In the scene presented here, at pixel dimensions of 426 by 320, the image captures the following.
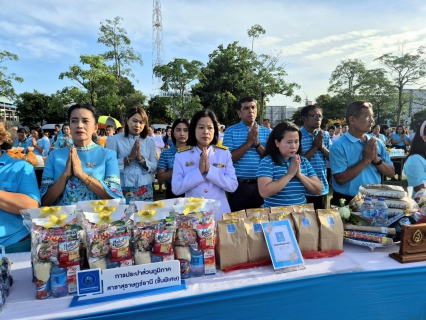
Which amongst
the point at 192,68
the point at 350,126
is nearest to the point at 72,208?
the point at 350,126

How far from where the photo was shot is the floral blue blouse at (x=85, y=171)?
180 cm

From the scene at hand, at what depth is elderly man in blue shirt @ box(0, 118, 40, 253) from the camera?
1.53m

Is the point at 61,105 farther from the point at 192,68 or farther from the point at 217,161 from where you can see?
the point at 217,161

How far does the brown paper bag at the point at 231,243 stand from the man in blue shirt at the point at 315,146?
1.56 m

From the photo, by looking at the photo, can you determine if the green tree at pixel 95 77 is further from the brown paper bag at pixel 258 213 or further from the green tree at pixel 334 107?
the green tree at pixel 334 107

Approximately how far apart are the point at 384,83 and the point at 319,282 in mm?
32503

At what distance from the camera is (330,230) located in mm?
1523

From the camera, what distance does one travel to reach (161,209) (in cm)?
129

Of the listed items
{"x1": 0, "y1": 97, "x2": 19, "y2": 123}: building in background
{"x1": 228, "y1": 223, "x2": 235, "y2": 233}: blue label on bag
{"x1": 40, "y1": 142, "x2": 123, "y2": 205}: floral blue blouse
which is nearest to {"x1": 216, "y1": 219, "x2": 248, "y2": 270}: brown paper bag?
{"x1": 228, "y1": 223, "x2": 235, "y2": 233}: blue label on bag

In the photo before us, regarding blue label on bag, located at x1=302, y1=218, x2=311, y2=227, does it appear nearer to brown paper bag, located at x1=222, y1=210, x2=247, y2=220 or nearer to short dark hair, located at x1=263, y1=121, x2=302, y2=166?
brown paper bag, located at x1=222, y1=210, x2=247, y2=220

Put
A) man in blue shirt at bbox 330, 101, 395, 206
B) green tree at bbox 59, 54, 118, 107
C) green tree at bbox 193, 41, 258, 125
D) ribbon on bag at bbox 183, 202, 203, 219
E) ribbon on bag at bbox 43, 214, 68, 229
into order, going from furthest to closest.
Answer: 1. green tree at bbox 193, 41, 258, 125
2. green tree at bbox 59, 54, 118, 107
3. man in blue shirt at bbox 330, 101, 395, 206
4. ribbon on bag at bbox 183, 202, 203, 219
5. ribbon on bag at bbox 43, 214, 68, 229

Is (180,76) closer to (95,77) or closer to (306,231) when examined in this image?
(95,77)

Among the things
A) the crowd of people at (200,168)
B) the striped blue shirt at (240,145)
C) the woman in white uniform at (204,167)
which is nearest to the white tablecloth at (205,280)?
the crowd of people at (200,168)

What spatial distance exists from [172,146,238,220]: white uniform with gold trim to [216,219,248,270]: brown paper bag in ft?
1.82
